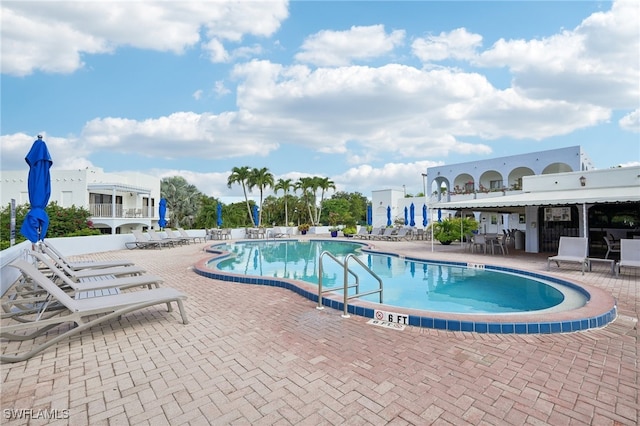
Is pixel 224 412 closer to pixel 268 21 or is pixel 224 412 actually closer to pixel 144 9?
pixel 144 9

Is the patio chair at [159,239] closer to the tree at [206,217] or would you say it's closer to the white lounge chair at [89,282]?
the tree at [206,217]

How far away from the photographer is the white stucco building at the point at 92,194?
23.2 meters

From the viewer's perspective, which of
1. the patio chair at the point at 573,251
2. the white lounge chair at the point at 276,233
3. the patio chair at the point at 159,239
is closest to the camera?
the patio chair at the point at 573,251

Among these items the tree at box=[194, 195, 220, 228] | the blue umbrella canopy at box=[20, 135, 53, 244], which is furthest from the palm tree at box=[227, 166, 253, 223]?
the blue umbrella canopy at box=[20, 135, 53, 244]

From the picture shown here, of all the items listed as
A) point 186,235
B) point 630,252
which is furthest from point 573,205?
point 186,235

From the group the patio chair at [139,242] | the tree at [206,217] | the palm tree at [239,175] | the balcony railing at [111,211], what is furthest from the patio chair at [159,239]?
the palm tree at [239,175]

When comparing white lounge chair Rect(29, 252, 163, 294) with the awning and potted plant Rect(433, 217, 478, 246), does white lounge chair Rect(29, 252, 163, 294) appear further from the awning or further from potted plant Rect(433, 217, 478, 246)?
potted plant Rect(433, 217, 478, 246)

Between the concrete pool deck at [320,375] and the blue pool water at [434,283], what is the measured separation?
2.30m

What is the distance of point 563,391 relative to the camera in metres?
2.65

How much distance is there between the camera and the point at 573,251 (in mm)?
8945

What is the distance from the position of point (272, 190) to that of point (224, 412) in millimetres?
30283

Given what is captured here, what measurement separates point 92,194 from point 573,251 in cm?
2834

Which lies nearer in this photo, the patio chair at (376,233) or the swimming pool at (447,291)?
the swimming pool at (447,291)
